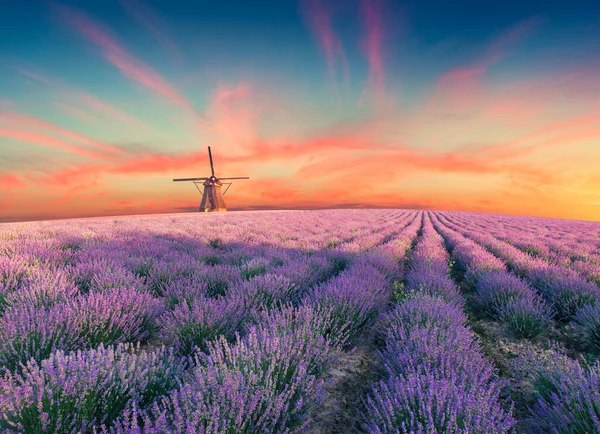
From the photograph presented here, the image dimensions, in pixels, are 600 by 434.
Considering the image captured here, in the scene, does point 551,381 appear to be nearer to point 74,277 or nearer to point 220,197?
point 74,277

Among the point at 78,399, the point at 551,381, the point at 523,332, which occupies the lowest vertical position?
the point at 523,332

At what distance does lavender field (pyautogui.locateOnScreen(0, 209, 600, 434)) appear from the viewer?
1535 millimetres

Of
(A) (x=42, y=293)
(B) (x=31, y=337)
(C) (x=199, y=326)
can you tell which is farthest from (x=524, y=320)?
(A) (x=42, y=293)

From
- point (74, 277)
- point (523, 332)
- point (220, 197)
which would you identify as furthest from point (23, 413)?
point (220, 197)

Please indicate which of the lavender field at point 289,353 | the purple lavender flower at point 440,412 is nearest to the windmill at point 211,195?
the lavender field at point 289,353

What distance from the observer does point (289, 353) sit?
6.76 ft

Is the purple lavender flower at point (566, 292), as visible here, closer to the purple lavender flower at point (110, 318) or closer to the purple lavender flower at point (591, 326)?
the purple lavender flower at point (591, 326)

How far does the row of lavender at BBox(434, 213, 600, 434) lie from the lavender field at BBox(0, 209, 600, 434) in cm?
2

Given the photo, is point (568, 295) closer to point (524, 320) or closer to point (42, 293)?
point (524, 320)

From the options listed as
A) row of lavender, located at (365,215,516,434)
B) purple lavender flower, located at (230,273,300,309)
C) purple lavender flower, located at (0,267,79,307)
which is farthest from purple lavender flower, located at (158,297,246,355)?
row of lavender, located at (365,215,516,434)

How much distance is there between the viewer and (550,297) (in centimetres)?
453

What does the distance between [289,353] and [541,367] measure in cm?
204

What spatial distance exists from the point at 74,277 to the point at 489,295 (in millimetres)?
6156

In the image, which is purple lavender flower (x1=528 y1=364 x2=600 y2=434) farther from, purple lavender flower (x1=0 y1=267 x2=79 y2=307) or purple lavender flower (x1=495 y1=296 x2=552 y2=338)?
purple lavender flower (x1=0 y1=267 x2=79 y2=307)
